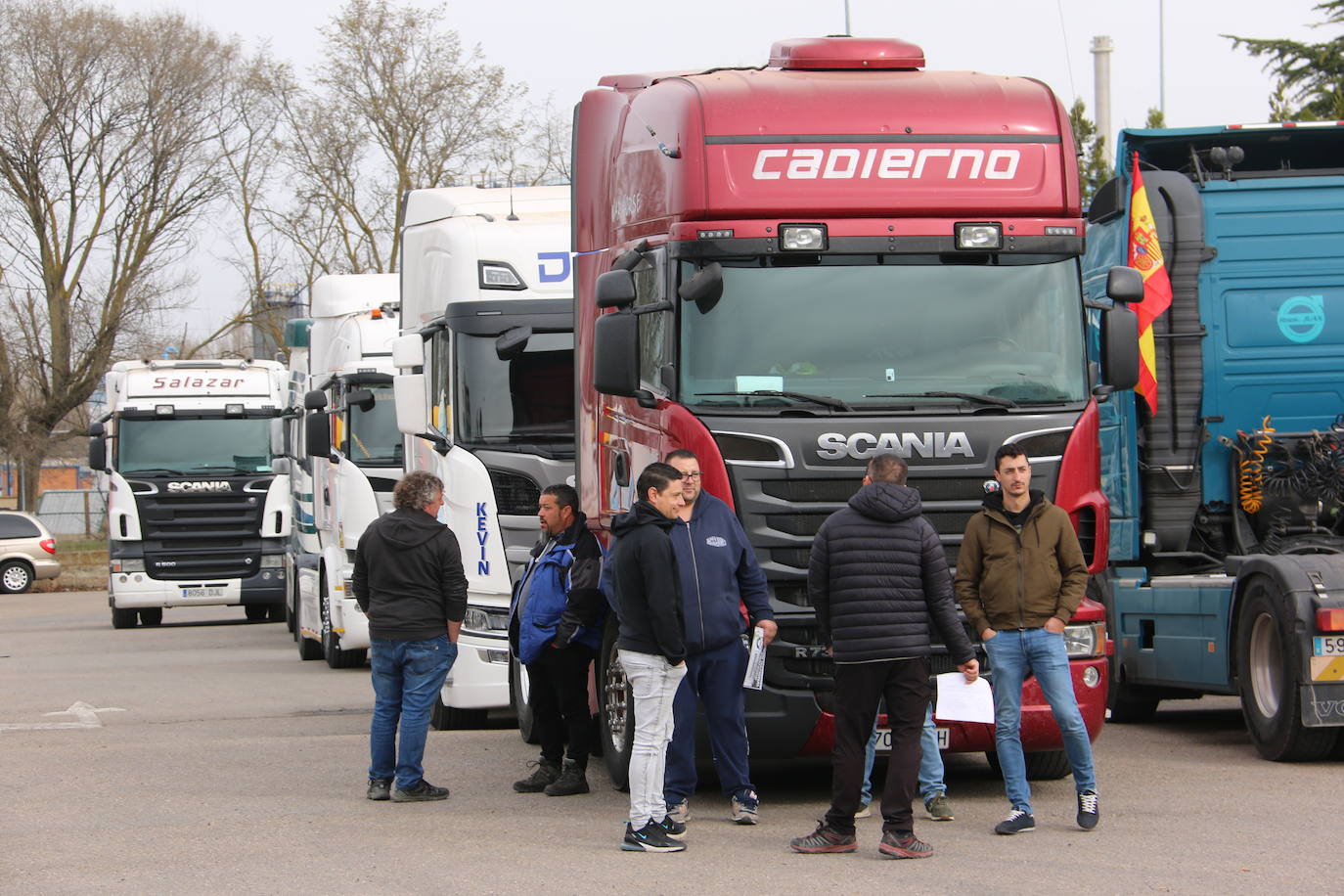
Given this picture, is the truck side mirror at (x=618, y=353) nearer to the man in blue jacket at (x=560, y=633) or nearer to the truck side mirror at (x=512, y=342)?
the man in blue jacket at (x=560, y=633)

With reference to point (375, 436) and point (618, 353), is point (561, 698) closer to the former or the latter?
point (618, 353)

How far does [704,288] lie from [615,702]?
2406mm

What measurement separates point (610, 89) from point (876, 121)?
215cm

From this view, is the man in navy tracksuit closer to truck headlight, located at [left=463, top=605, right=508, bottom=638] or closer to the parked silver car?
truck headlight, located at [left=463, top=605, right=508, bottom=638]

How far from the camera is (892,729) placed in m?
7.95

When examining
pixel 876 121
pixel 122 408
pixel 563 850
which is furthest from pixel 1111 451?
pixel 122 408

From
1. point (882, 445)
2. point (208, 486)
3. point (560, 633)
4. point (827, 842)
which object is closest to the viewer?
point (827, 842)

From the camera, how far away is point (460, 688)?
12.9 m

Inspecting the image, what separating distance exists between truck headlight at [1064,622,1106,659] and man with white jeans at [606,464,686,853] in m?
1.99

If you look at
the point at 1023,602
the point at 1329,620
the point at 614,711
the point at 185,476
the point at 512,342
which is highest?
the point at 512,342

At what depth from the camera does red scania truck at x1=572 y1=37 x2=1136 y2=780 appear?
8.81 meters

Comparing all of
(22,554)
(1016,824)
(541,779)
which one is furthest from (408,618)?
(22,554)

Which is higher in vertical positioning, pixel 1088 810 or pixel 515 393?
pixel 515 393

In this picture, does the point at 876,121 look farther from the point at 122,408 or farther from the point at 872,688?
the point at 122,408
